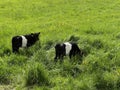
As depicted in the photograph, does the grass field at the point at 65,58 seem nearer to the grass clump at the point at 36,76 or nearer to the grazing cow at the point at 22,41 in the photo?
the grass clump at the point at 36,76

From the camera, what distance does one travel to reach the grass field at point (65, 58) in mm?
9641

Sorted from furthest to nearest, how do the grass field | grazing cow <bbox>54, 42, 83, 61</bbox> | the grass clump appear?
grazing cow <bbox>54, 42, 83, 61</bbox> → the grass clump → the grass field

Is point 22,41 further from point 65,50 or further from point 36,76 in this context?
point 36,76

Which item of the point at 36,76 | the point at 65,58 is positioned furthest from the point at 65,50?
the point at 36,76

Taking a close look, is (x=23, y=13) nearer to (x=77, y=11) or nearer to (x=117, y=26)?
(x=77, y=11)

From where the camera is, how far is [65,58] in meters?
11.1

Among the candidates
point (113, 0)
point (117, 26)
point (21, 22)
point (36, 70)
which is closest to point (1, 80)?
point (36, 70)

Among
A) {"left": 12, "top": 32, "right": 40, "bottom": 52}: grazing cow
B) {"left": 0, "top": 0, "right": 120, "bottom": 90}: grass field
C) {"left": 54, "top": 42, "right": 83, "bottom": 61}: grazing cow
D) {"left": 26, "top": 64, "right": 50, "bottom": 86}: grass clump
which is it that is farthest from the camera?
{"left": 12, "top": 32, "right": 40, "bottom": 52}: grazing cow

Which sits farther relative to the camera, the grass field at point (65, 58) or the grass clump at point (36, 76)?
the grass clump at point (36, 76)

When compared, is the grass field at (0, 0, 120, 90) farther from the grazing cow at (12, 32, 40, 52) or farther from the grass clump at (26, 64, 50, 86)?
the grazing cow at (12, 32, 40, 52)

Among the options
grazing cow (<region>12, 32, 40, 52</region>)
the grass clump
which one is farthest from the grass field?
grazing cow (<region>12, 32, 40, 52</region>)

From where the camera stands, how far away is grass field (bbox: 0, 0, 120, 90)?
9641 mm

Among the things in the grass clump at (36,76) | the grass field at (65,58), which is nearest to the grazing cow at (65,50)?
the grass field at (65,58)

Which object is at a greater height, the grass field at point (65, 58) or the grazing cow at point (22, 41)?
the grazing cow at point (22, 41)
